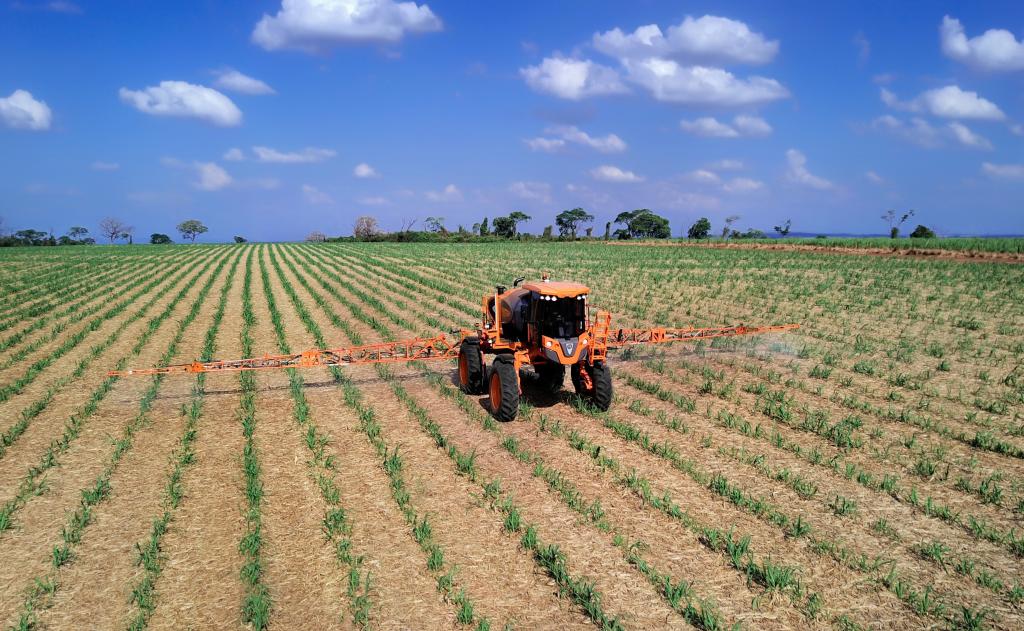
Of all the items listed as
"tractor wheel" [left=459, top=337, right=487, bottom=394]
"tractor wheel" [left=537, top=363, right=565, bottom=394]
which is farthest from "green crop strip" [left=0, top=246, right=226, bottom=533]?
"tractor wheel" [left=537, top=363, right=565, bottom=394]

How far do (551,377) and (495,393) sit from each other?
1.72 metres

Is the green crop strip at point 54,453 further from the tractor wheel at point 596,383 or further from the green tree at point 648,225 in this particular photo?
the green tree at point 648,225

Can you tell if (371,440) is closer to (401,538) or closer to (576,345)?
(401,538)

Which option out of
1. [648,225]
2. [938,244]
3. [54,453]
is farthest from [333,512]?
[648,225]

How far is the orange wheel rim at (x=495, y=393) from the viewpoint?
924 centimetres

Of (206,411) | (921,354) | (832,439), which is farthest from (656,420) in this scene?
(921,354)

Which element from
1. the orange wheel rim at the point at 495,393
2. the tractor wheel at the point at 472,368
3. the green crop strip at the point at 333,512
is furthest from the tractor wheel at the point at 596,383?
the green crop strip at the point at 333,512

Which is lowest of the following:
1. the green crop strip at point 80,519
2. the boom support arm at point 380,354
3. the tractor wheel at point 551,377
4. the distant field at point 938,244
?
the green crop strip at point 80,519

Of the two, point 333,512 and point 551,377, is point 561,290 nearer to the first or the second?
point 551,377

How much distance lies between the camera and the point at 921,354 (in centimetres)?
1360

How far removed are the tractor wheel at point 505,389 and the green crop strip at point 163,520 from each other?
14.5ft

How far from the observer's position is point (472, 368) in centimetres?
1065

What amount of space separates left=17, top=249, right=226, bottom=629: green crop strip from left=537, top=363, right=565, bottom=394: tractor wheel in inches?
258

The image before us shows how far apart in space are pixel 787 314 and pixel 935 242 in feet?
92.3
